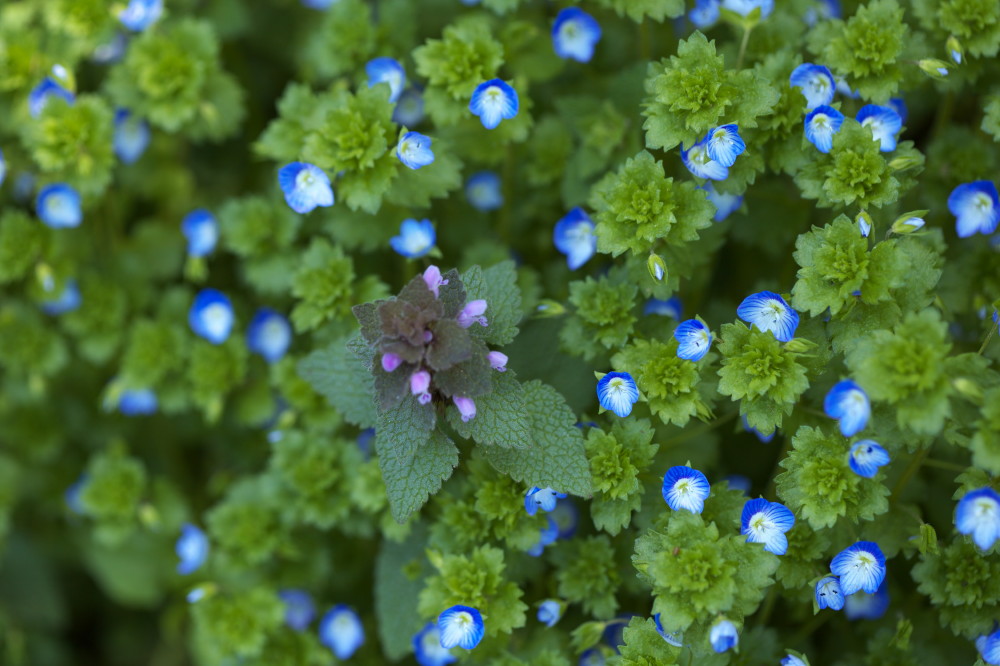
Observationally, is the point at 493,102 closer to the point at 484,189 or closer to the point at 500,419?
the point at 484,189

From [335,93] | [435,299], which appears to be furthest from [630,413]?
[335,93]

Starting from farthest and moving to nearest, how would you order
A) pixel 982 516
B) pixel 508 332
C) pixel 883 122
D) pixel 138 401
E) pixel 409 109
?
pixel 138 401
pixel 409 109
pixel 883 122
pixel 508 332
pixel 982 516

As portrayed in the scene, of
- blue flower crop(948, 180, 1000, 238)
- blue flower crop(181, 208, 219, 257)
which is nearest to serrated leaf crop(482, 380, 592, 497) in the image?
blue flower crop(948, 180, 1000, 238)

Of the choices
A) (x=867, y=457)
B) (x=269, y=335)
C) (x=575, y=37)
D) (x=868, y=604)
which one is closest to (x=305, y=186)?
(x=269, y=335)

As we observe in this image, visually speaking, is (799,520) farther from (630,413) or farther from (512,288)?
(512,288)

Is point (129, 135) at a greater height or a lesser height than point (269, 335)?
greater
